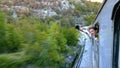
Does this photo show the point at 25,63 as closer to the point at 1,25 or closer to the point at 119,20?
the point at 1,25

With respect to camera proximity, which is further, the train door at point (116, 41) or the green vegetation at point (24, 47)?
the train door at point (116, 41)

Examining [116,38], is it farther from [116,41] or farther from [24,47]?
[24,47]

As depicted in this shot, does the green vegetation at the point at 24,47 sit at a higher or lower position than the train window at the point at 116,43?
higher

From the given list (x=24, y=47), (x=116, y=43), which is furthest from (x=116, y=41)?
(x=24, y=47)

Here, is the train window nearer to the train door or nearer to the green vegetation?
the train door

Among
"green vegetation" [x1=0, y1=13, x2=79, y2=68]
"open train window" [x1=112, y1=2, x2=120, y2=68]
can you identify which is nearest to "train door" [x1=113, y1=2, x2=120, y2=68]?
"open train window" [x1=112, y1=2, x2=120, y2=68]

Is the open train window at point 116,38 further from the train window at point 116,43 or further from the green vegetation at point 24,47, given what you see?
the green vegetation at point 24,47

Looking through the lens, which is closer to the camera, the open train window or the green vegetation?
the green vegetation

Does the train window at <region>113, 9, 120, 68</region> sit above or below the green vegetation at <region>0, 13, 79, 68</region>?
below

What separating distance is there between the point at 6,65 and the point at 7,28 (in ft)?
0.87

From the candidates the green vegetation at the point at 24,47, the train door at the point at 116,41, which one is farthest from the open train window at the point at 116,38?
the green vegetation at the point at 24,47

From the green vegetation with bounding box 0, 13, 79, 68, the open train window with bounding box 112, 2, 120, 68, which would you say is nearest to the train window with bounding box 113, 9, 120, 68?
the open train window with bounding box 112, 2, 120, 68

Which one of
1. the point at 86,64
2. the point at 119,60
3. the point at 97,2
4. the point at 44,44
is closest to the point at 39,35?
the point at 44,44

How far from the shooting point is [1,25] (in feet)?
5.60
